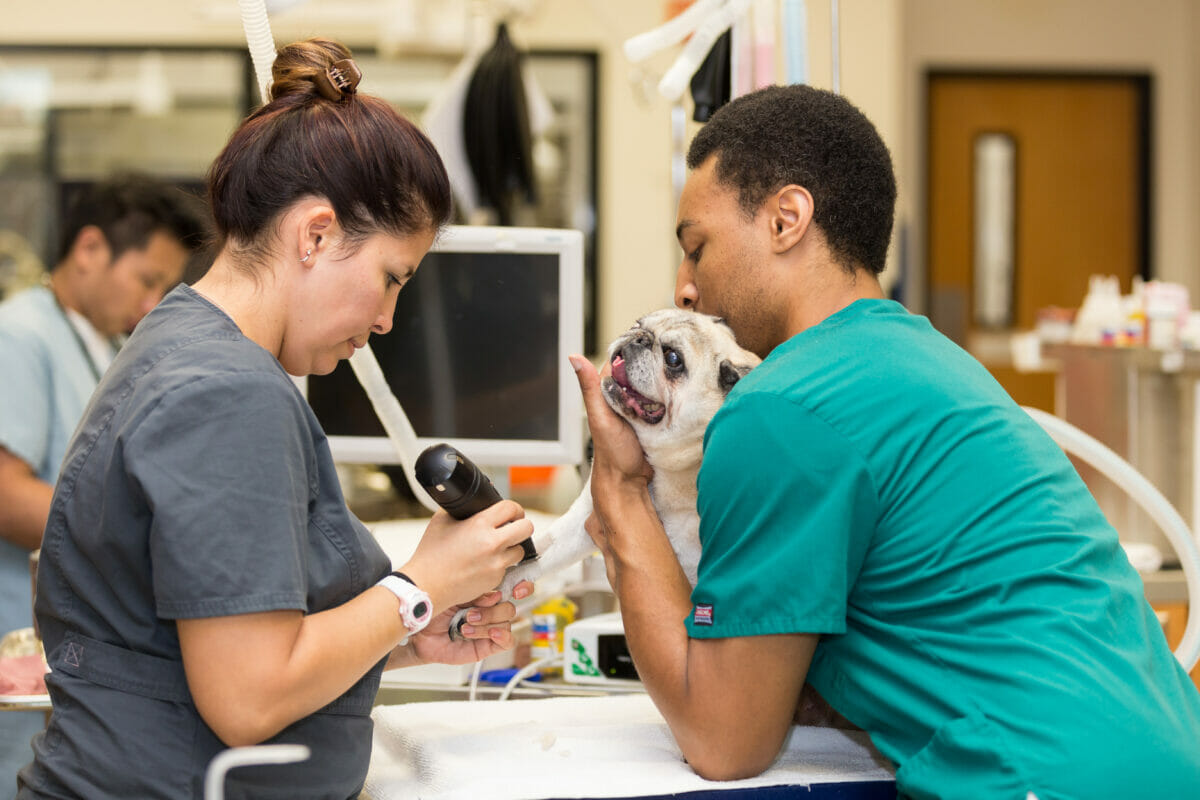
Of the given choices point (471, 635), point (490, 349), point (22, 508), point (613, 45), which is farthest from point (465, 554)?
point (613, 45)

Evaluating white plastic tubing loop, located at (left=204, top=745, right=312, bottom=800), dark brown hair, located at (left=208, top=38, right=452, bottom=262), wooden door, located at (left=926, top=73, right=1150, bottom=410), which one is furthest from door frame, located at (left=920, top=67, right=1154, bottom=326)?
white plastic tubing loop, located at (left=204, top=745, right=312, bottom=800)

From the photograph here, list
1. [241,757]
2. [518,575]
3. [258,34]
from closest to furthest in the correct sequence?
[241,757]
[258,34]
[518,575]

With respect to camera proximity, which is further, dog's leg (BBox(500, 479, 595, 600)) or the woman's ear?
dog's leg (BBox(500, 479, 595, 600))

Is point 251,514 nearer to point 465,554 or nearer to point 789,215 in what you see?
point 465,554

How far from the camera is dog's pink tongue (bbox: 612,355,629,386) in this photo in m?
1.43

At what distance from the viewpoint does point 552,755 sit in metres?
1.23

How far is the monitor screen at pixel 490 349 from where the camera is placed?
5.89 feet

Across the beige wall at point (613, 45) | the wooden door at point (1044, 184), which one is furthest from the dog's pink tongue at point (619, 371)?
the wooden door at point (1044, 184)

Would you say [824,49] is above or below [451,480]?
above

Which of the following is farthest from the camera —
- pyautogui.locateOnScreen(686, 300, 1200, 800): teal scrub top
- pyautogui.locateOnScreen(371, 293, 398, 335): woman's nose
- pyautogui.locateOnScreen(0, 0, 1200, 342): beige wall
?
pyautogui.locateOnScreen(0, 0, 1200, 342): beige wall

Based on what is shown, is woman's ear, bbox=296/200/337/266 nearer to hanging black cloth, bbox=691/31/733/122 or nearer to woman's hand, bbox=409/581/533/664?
woman's hand, bbox=409/581/533/664

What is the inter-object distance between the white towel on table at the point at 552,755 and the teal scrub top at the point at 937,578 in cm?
12

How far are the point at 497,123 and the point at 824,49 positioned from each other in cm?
180

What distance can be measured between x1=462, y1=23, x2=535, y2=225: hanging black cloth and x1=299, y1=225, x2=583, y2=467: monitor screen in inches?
61.1
